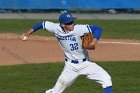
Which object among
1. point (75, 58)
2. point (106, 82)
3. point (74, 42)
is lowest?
point (106, 82)

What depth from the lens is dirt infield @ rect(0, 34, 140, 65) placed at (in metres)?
16.7

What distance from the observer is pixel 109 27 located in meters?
25.4

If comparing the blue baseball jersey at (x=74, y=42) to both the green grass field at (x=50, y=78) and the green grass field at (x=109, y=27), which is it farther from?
the green grass field at (x=109, y=27)

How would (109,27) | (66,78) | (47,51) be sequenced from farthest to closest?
(109,27)
(47,51)
(66,78)

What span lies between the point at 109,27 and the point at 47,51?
25.3 ft

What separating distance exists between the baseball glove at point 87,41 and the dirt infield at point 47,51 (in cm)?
667

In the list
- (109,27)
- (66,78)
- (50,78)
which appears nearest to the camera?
(66,78)

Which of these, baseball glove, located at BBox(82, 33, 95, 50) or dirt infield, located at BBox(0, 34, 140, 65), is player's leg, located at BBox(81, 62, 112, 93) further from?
dirt infield, located at BBox(0, 34, 140, 65)

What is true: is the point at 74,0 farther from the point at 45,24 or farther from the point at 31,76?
the point at 45,24

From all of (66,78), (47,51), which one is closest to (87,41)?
(66,78)

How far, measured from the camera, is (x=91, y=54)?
17672mm

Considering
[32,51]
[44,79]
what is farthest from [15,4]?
[44,79]

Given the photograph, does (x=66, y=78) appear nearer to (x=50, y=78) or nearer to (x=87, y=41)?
(x=87, y=41)

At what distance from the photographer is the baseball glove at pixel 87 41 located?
9508mm
